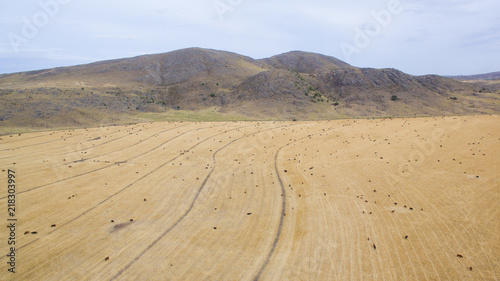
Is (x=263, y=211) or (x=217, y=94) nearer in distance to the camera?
(x=263, y=211)

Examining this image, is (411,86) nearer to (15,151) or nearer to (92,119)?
(92,119)

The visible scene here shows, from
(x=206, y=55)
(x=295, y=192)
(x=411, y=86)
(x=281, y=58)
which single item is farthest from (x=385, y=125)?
(x=281, y=58)

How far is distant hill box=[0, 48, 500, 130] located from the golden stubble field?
15.2m

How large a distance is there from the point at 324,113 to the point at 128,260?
105 feet

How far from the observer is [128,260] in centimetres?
632

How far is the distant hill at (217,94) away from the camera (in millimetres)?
29078

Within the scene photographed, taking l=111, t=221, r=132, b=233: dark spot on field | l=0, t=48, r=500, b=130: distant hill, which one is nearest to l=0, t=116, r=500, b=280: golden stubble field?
l=111, t=221, r=132, b=233: dark spot on field

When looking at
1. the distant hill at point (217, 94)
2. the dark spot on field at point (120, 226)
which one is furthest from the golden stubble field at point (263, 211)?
the distant hill at point (217, 94)

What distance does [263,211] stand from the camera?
8516 millimetres

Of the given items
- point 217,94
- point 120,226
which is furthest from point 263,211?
point 217,94

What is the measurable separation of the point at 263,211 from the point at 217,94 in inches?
1421

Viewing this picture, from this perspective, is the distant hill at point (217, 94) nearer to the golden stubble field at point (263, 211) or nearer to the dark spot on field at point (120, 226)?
the golden stubble field at point (263, 211)

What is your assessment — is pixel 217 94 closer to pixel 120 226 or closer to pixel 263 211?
pixel 263 211

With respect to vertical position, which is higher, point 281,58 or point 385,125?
point 281,58
